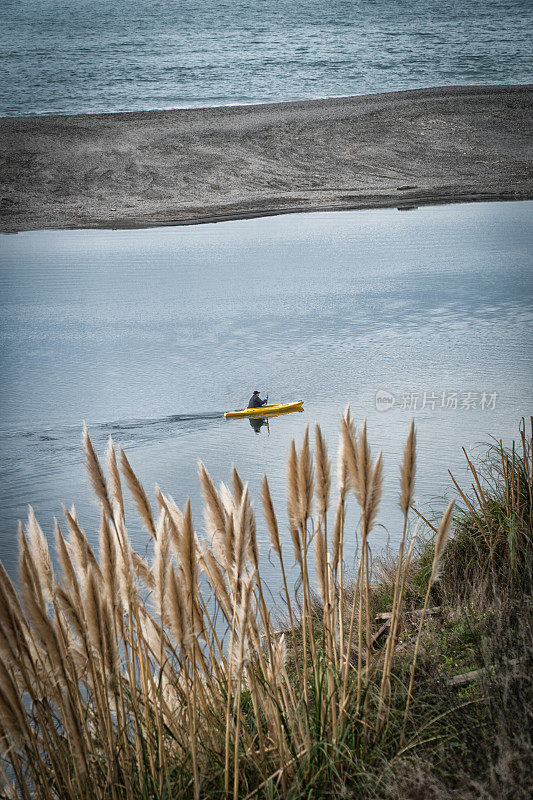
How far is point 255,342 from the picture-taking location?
3.66 m

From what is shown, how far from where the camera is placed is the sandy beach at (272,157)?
5148 millimetres

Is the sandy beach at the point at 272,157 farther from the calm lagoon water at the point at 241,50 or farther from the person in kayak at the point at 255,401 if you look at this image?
the person in kayak at the point at 255,401

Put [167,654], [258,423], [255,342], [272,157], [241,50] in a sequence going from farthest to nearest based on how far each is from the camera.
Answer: [272,157] → [241,50] → [255,342] → [258,423] → [167,654]

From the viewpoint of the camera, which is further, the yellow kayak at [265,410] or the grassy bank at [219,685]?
the yellow kayak at [265,410]

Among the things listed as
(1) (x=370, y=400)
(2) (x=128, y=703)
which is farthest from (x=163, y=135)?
(2) (x=128, y=703)

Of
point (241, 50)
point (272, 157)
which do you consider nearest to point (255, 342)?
point (272, 157)

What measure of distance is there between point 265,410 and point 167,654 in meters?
2.25

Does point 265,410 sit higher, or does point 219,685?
point 265,410

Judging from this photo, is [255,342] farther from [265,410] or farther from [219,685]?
[219,685]

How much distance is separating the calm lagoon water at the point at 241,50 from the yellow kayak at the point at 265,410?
284cm

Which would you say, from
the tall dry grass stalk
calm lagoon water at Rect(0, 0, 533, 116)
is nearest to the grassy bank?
the tall dry grass stalk

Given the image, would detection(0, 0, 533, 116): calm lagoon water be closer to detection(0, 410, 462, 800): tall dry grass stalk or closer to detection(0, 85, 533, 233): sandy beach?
detection(0, 85, 533, 233): sandy beach

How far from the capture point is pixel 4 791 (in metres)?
0.69

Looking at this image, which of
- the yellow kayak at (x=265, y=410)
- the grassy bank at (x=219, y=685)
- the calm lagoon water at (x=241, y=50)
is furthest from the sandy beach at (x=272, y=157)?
the grassy bank at (x=219, y=685)
